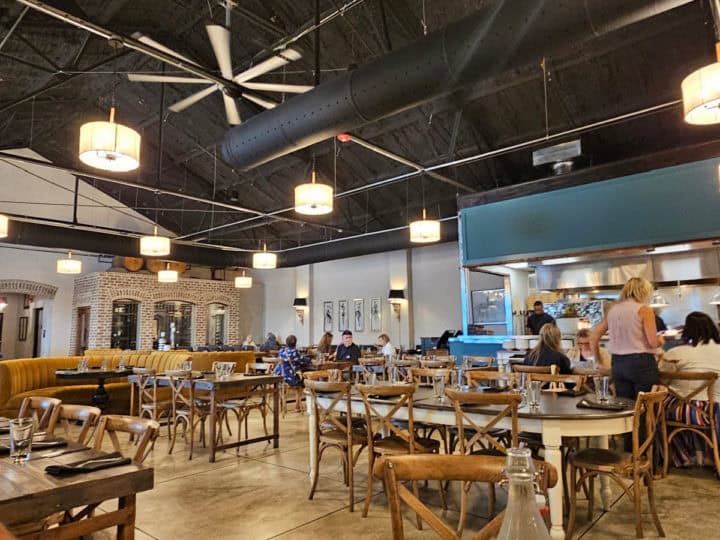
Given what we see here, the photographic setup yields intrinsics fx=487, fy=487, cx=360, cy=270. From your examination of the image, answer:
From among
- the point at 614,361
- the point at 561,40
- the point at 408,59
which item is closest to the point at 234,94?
the point at 408,59

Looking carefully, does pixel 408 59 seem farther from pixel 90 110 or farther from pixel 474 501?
pixel 90 110

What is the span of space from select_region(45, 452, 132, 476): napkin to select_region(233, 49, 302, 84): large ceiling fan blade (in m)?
4.18

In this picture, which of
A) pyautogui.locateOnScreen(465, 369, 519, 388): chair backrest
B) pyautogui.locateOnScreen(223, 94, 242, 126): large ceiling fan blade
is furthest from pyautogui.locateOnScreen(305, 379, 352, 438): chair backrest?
pyautogui.locateOnScreen(223, 94, 242, 126): large ceiling fan blade

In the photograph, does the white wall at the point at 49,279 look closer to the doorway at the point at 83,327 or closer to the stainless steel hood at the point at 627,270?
the doorway at the point at 83,327

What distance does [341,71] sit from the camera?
27.6 feet

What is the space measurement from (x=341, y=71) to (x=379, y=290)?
24.5ft

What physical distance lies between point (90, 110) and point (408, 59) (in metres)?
11.0

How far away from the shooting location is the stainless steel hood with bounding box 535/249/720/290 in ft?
26.0

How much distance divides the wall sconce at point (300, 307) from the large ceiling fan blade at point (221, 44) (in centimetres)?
1172

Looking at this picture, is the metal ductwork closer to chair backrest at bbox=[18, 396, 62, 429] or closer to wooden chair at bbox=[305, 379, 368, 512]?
wooden chair at bbox=[305, 379, 368, 512]

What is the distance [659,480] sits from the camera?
409 cm

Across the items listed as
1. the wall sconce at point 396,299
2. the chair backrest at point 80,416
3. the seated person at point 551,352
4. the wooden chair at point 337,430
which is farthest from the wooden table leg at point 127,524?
the wall sconce at point 396,299

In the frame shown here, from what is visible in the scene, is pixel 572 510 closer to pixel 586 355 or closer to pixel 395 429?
pixel 395 429

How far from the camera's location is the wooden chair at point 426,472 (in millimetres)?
1261
